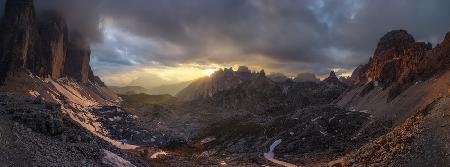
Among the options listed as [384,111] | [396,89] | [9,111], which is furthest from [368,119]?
[9,111]

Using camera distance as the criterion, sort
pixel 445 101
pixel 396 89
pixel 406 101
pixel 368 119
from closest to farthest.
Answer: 1. pixel 445 101
2. pixel 406 101
3. pixel 368 119
4. pixel 396 89

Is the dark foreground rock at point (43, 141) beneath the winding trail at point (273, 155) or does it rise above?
above

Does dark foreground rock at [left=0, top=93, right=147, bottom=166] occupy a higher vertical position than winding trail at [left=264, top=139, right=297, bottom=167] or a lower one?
higher

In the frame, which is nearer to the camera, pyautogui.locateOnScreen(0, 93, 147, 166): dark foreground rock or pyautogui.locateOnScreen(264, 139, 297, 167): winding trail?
pyautogui.locateOnScreen(0, 93, 147, 166): dark foreground rock

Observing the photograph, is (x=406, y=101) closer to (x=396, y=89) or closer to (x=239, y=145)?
(x=396, y=89)

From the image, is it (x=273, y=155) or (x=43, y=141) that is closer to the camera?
(x=43, y=141)

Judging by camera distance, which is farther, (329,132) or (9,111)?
(329,132)

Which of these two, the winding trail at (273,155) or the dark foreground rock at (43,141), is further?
the winding trail at (273,155)

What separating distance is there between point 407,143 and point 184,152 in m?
118

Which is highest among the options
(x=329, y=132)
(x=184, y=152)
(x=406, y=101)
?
(x=406, y=101)

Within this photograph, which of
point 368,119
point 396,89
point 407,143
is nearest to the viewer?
point 407,143

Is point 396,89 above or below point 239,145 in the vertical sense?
above

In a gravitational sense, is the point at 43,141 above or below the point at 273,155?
above

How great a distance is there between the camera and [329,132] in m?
162
